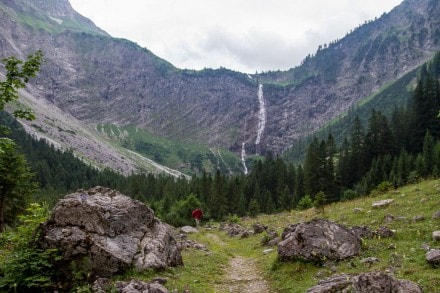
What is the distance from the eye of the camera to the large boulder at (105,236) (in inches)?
665

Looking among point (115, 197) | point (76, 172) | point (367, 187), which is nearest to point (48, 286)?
point (115, 197)

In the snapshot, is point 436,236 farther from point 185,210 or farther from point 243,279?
point 185,210

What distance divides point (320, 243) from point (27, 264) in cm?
1377

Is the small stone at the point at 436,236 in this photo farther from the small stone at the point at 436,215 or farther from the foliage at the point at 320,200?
the foliage at the point at 320,200

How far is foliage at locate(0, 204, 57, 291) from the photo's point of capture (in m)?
14.8

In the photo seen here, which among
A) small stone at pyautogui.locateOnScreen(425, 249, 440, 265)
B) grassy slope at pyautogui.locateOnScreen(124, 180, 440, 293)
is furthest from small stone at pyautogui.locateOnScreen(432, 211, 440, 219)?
small stone at pyautogui.locateOnScreen(425, 249, 440, 265)

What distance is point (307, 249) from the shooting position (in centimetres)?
1878

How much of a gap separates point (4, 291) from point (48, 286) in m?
1.60

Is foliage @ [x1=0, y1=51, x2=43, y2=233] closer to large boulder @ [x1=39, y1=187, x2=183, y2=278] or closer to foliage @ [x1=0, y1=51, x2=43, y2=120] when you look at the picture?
foliage @ [x1=0, y1=51, x2=43, y2=120]

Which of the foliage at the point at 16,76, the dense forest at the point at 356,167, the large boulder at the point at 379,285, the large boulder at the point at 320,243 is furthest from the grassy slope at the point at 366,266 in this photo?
the dense forest at the point at 356,167

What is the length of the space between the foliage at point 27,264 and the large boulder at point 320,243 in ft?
38.5

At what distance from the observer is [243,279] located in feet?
65.5

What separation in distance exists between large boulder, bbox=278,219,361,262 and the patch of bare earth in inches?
80.0

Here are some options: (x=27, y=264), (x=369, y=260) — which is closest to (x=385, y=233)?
(x=369, y=260)
